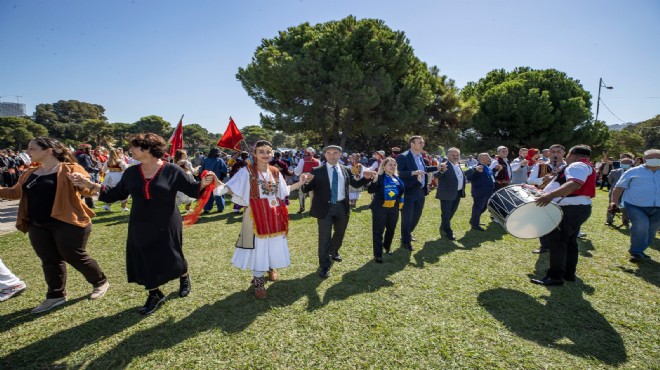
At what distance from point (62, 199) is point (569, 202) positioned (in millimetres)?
6805

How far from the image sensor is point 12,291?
418 centimetres

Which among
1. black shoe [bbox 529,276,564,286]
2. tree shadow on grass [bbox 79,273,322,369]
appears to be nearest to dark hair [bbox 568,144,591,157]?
→ black shoe [bbox 529,276,564,286]

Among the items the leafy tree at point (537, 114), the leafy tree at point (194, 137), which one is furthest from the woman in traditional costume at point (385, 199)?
the leafy tree at point (194, 137)

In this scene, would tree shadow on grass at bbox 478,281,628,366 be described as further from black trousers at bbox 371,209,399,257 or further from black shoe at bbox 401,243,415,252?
black shoe at bbox 401,243,415,252

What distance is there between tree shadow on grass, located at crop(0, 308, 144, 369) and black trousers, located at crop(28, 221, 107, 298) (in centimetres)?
82

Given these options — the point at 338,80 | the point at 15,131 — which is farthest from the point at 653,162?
the point at 15,131

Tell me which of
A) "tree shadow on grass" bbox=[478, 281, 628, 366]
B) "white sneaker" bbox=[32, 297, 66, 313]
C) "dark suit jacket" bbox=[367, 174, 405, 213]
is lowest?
"tree shadow on grass" bbox=[478, 281, 628, 366]

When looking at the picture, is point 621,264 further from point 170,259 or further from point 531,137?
point 531,137

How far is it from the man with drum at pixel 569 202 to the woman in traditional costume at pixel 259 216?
3608 millimetres

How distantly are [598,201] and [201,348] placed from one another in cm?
1619

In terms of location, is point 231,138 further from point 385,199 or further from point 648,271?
point 648,271

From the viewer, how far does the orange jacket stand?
3648 mm

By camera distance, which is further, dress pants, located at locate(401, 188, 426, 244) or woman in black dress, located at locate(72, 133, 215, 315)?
dress pants, located at locate(401, 188, 426, 244)

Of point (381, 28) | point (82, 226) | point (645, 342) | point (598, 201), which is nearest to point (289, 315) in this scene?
point (82, 226)
